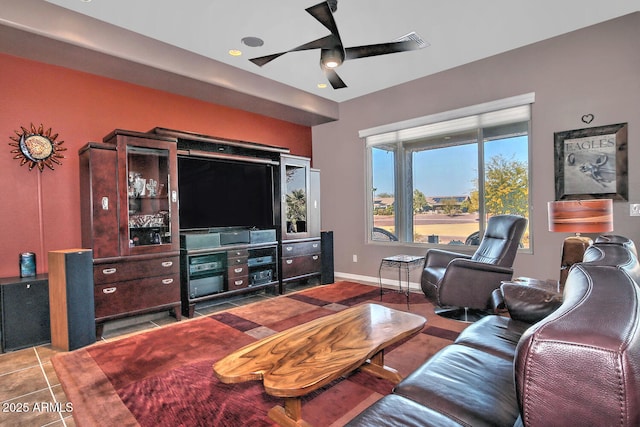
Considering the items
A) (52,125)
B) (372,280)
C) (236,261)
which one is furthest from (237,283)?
(52,125)

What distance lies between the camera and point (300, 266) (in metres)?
4.93

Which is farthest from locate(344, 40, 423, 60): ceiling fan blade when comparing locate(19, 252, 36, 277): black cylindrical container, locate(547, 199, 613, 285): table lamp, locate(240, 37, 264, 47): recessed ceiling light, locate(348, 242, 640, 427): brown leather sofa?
locate(19, 252, 36, 277): black cylindrical container

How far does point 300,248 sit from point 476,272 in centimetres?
251

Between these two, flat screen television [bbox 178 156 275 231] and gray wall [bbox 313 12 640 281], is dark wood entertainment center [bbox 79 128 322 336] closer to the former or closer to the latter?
flat screen television [bbox 178 156 275 231]

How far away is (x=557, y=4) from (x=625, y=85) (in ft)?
3.49

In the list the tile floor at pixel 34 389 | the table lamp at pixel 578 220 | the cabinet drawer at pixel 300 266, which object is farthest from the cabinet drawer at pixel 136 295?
the table lamp at pixel 578 220

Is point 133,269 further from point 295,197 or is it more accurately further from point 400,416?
point 400,416

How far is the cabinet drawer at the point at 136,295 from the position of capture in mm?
3121

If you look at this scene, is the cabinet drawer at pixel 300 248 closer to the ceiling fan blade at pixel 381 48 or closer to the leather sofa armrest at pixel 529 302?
the ceiling fan blade at pixel 381 48

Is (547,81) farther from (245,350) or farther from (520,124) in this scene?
(245,350)

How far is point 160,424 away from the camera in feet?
5.82

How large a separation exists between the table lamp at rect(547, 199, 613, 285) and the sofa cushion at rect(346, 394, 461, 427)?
7.06 ft

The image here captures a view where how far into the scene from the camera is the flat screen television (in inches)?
159

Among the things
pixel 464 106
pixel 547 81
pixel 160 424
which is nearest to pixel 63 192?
pixel 160 424
